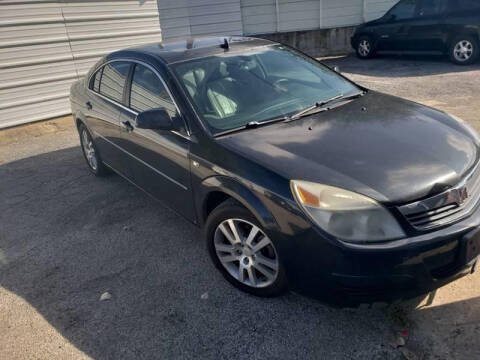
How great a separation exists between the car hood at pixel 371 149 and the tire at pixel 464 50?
7.78m

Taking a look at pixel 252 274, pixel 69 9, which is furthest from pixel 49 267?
pixel 69 9

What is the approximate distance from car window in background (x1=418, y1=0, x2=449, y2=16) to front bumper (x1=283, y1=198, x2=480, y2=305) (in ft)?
31.4

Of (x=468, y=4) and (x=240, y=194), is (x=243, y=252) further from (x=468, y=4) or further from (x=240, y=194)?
(x=468, y=4)

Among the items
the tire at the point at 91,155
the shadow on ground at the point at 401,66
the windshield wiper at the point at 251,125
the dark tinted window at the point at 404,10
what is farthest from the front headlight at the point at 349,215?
the dark tinted window at the point at 404,10

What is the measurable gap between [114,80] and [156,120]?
1532 mm

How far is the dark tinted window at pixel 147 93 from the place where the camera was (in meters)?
3.43

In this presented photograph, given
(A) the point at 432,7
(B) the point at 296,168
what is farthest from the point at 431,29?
(B) the point at 296,168

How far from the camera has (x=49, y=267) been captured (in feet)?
11.9

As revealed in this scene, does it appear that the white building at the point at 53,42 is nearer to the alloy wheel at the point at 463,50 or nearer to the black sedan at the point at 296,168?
the black sedan at the point at 296,168

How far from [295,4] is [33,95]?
349 inches

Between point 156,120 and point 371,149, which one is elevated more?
point 156,120

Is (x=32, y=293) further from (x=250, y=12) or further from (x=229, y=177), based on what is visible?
(x=250, y=12)

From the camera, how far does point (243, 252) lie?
2.92m

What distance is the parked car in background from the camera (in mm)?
9742
